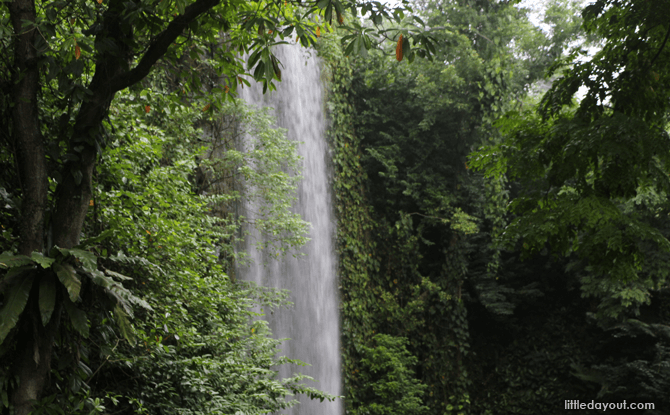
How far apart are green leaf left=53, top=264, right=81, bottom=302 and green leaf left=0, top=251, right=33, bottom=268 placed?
11 cm

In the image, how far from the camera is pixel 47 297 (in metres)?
1.98

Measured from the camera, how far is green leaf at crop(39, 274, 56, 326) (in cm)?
194

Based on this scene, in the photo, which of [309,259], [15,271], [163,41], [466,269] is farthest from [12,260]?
[466,269]

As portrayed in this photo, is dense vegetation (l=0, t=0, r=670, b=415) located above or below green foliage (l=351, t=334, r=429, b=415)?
above

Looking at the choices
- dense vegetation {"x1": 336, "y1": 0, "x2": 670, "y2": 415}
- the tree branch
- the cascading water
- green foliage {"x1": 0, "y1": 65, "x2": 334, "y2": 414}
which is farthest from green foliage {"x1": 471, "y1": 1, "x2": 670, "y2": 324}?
dense vegetation {"x1": 336, "y1": 0, "x2": 670, "y2": 415}

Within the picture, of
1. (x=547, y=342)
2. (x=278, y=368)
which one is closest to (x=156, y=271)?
(x=278, y=368)

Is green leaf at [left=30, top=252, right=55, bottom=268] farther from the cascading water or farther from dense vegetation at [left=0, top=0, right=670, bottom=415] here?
the cascading water

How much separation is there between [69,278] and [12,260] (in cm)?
22

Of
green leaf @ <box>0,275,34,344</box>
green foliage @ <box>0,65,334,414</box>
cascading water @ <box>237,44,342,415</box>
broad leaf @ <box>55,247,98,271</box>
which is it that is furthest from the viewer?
cascading water @ <box>237,44,342,415</box>

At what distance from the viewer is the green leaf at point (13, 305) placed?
186 centimetres

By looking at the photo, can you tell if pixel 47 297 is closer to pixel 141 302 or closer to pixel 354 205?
pixel 141 302

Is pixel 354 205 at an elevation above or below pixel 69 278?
above

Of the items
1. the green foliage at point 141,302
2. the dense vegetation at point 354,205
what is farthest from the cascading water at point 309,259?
the green foliage at point 141,302

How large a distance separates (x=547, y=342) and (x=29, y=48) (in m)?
10.0
